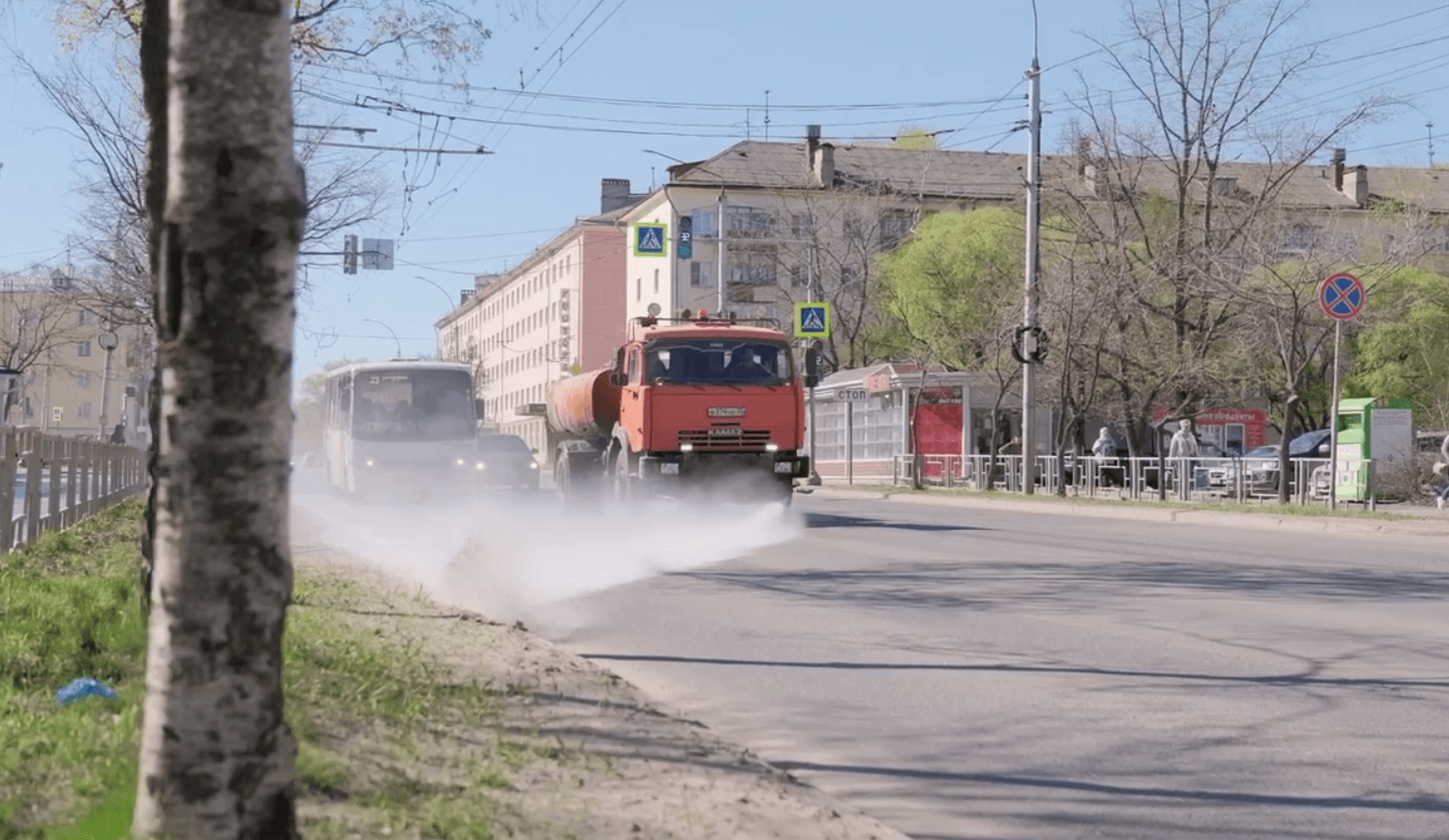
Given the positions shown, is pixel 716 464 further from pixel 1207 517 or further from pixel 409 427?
pixel 409 427

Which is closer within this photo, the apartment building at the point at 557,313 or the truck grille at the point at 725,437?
the truck grille at the point at 725,437

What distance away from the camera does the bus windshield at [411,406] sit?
31031 millimetres

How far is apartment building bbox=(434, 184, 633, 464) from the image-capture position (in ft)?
330

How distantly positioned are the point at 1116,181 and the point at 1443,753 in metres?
36.7

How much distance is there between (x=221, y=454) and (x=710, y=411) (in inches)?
797

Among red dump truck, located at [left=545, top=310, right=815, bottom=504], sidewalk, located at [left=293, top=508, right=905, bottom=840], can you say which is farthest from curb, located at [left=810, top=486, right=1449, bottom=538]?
sidewalk, located at [left=293, top=508, right=905, bottom=840]

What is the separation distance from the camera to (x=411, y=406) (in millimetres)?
31234

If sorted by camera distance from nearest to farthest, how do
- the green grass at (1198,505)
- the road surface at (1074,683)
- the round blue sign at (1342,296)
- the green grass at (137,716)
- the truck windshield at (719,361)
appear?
the green grass at (137,716), the road surface at (1074,683), the round blue sign at (1342,296), the truck windshield at (719,361), the green grass at (1198,505)

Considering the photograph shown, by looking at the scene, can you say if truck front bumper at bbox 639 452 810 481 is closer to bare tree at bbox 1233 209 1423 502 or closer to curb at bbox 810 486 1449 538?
curb at bbox 810 486 1449 538

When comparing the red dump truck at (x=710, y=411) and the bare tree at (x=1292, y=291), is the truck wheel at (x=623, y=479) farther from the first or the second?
the bare tree at (x=1292, y=291)

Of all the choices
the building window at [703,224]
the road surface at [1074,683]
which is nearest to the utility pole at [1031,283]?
the road surface at [1074,683]

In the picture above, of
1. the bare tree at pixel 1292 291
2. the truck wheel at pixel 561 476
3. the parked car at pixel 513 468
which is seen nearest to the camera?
the truck wheel at pixel 561 476

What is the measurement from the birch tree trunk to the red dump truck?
65.5 ft

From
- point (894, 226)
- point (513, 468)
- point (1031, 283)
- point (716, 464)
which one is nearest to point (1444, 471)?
point (1031, 283)
